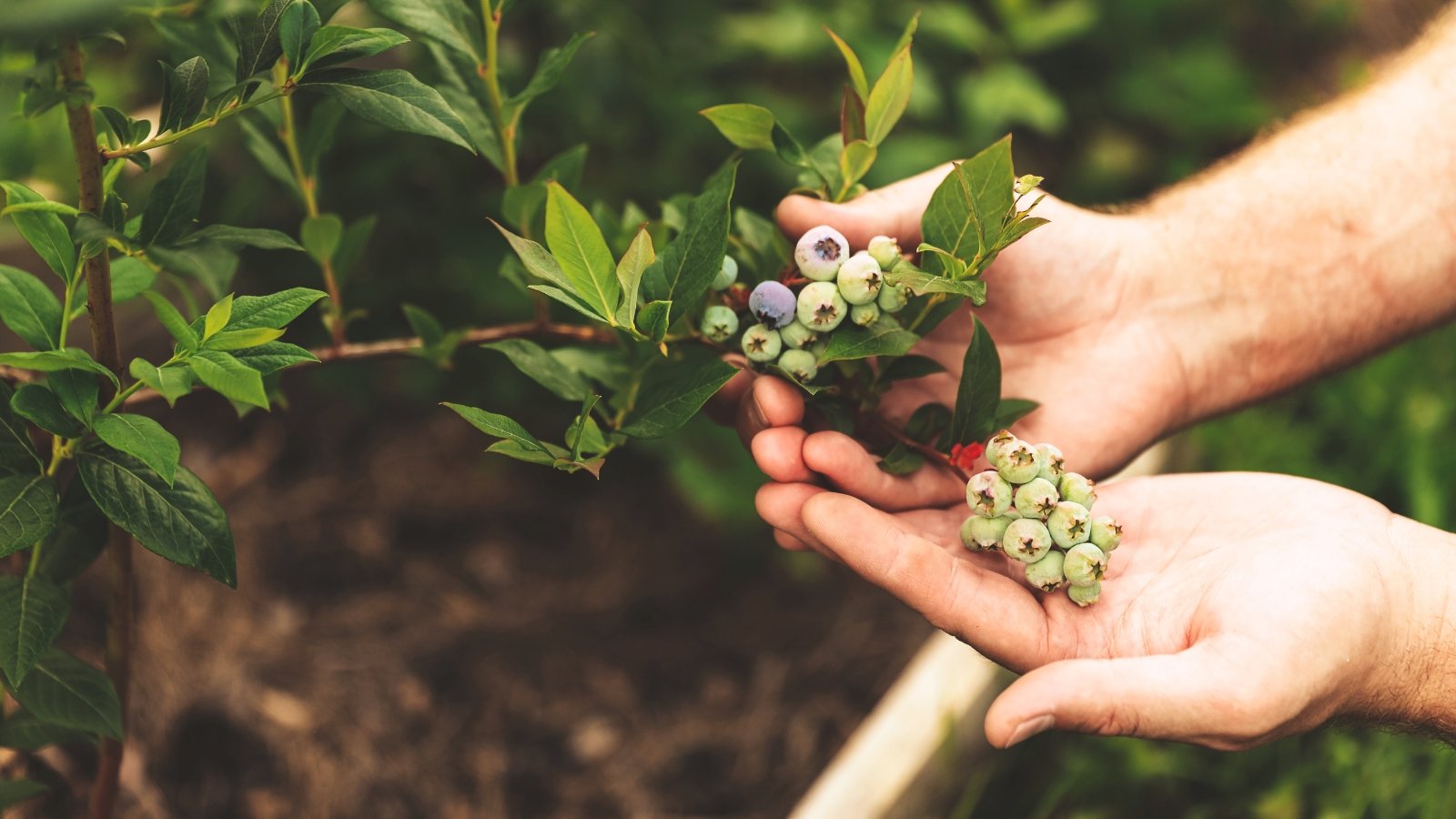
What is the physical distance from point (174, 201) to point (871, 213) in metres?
0.59

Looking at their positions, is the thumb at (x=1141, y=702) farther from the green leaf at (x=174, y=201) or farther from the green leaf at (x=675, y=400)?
the green leaf at (x=174, y=201)

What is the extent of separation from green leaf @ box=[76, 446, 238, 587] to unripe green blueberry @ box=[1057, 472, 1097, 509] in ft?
2.12

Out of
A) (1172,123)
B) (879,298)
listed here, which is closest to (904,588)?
(879,298)

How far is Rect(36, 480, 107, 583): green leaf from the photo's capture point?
32.8 inches

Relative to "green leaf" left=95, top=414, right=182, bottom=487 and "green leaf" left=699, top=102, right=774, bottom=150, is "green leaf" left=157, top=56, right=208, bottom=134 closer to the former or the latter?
"green leaf" left=95, top=414, right=182, bottom=487

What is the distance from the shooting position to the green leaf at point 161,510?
0.71 m

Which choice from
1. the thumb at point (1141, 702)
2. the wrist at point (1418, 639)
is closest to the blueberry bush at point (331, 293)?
the thumb at point (1141, 702)

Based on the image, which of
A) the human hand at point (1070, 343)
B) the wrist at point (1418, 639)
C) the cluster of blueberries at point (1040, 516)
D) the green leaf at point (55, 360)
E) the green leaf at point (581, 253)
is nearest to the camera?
the green leaf at point (55, 360)

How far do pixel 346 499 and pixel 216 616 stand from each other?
302 millimetres

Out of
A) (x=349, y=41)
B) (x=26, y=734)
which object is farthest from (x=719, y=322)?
(x=26, y=734)

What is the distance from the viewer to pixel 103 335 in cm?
74

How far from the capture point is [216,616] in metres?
1.63

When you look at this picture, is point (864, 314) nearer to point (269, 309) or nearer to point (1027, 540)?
point (1027, 540)

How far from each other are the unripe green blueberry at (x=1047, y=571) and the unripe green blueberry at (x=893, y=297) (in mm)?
249
